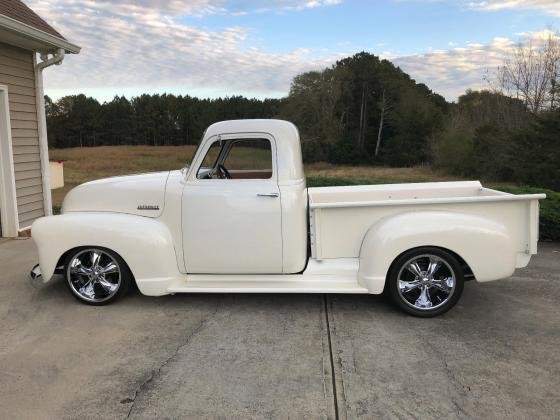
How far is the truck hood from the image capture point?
4762 mm

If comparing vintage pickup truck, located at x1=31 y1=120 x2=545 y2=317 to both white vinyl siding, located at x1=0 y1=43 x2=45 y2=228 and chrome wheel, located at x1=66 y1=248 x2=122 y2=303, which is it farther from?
white vinyl siding, located at x1=0 y1=43 x2=45 y2=228

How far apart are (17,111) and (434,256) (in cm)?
737

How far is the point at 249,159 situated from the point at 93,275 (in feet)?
6.47

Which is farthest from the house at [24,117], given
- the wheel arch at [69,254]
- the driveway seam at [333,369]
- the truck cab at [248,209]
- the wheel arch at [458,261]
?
the wheel arch at [458,261]

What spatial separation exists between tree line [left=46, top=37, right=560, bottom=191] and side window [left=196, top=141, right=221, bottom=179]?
76.7 ft

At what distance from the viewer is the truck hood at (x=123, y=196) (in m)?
4.76

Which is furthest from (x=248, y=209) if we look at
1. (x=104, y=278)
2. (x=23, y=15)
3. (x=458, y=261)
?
(x=23, y=15)

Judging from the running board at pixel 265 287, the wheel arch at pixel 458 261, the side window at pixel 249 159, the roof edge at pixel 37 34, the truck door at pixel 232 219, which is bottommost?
the running board at pixel 265 287

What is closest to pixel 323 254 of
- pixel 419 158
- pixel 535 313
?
pixel 535 313

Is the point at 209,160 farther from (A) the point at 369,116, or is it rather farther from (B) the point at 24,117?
(A) the point at 369,116

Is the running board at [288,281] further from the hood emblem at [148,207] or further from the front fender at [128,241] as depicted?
the hood emblem at [148,207]

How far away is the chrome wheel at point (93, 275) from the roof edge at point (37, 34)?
4.15m

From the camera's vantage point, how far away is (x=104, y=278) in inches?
189

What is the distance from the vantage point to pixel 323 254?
4.69 metres
